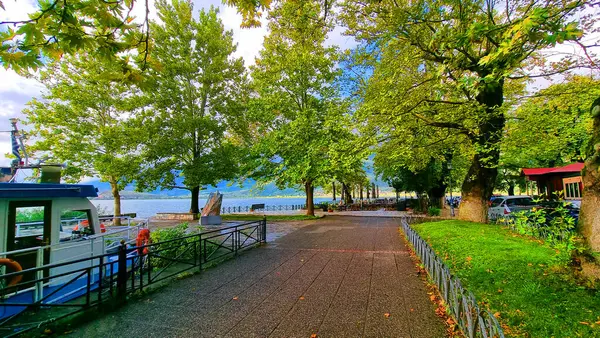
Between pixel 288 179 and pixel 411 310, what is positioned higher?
pixel 288 179

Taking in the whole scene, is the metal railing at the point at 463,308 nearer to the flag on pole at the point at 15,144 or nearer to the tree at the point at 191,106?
the flag on pole at the point at 15,144

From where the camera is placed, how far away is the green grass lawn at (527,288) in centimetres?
376

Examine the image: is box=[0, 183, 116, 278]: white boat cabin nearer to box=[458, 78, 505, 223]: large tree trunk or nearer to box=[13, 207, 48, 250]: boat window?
box=[13, 207, 48, 250]: boat window

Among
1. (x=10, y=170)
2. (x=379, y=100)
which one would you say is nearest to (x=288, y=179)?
(x=379, y=100)

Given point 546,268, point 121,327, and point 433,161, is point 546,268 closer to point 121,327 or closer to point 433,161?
point 121,327

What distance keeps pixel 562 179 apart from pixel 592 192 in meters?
24.6

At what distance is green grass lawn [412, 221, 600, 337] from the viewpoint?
3.76 m

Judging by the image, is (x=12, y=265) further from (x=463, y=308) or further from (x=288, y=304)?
(x=463, y=308)

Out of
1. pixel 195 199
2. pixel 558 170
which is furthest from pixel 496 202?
pixel 195 199

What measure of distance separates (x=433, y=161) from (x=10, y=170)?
82.9ft

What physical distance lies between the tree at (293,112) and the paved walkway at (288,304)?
13177 millimetres

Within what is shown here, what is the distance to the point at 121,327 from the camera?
448cm

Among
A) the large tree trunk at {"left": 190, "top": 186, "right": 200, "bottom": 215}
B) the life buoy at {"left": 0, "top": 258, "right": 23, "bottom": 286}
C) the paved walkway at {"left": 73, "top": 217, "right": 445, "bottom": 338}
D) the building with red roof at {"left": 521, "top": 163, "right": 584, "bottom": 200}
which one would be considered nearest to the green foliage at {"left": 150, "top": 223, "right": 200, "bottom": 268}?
the paved walkway at {"left": 73, "top": 217, "right": 445, "bottom": 338}

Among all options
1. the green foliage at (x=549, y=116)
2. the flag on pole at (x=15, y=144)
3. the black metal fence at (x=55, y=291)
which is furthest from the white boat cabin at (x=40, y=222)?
the green foliage at (x=549, y=116)
